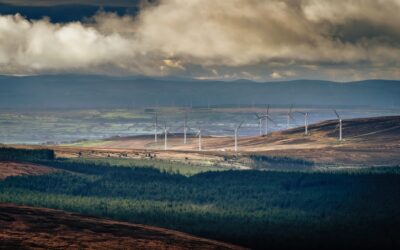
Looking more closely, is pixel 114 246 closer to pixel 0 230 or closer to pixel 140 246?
pixel 140 246

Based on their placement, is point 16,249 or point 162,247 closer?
point 16,249

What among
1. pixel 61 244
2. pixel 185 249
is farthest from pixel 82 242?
pixel 185 249

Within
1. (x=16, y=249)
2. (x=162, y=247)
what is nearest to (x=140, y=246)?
(x=162, y=247)

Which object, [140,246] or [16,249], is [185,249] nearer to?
[140,246]

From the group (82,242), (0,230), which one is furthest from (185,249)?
(0,230)

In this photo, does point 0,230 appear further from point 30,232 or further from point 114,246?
point 114,246

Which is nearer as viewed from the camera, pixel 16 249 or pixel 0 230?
pixel 16 249

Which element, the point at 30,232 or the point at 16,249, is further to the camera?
the point at 30,232
